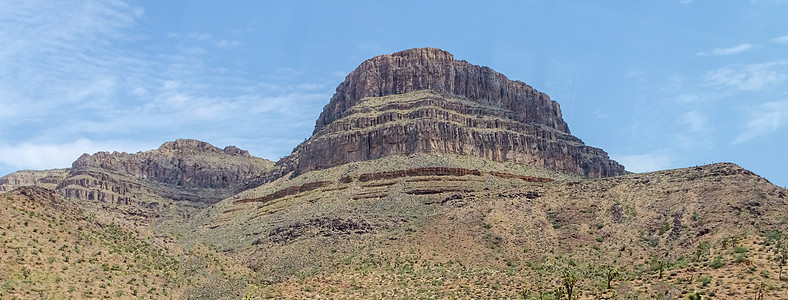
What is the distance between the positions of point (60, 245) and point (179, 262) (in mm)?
14878

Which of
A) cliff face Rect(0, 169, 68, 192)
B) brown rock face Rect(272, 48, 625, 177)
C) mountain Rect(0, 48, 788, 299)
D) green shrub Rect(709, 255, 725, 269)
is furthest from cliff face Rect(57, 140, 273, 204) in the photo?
green shrub Rect(709, 255, 725, 269)

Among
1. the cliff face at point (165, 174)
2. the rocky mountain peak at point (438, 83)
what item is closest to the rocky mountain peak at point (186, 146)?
the cliff face at point (165, 174)

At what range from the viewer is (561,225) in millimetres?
97438

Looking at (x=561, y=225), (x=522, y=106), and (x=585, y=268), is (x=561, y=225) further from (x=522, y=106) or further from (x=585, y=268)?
(x=522, y=106)

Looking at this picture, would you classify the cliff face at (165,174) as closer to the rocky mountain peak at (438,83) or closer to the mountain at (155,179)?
the mountain at (155,179)

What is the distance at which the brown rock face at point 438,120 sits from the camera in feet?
439

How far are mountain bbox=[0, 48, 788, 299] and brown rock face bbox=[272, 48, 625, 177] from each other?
0.37 meters

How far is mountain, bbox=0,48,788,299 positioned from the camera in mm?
74688

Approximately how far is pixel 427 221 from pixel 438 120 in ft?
115

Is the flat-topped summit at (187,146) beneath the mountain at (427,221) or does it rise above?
above

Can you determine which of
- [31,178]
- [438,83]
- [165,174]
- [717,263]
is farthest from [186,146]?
[717,263]

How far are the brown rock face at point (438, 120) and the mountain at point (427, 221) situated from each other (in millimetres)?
365

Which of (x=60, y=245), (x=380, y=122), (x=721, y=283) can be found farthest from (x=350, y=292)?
(x=380, y=122)

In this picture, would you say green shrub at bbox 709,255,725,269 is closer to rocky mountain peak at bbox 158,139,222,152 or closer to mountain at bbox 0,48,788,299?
mountain at bbox 0,48,788,299
